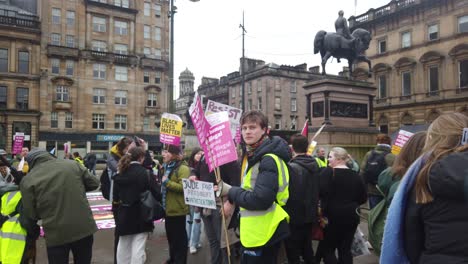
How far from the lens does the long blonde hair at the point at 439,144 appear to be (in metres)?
2.04

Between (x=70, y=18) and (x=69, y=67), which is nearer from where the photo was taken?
(x=69, y=67)

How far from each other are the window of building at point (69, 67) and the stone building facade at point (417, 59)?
36100mm

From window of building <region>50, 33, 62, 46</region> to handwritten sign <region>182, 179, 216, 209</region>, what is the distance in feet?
165

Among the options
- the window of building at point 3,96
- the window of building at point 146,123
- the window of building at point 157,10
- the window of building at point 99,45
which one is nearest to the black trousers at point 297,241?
the window of building at point 3,96

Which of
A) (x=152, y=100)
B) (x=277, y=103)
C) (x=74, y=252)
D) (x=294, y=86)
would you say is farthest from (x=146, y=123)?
(x=74, y=252)

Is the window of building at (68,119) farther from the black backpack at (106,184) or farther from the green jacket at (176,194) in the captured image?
the green jacket at (176,194)

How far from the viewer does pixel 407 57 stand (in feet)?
131

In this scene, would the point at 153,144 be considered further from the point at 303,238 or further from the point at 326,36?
the point at 303,238

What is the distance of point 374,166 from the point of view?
683 centimetres

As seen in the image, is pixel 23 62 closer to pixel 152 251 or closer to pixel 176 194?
pixel 152 251

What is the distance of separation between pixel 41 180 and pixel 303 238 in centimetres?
329

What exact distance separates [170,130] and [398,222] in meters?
6.14

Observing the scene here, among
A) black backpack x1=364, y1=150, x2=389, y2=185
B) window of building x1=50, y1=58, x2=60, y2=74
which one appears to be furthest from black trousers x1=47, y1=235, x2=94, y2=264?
window of building x1=50, y1=58, x2=60, y2=74

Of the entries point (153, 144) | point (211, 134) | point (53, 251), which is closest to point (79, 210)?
point (53, 251)
